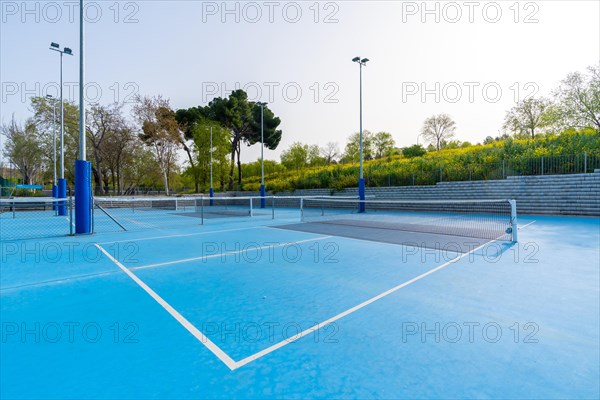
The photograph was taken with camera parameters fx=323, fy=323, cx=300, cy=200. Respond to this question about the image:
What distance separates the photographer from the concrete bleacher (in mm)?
15727

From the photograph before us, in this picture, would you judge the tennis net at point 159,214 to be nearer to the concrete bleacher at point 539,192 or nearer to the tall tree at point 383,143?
the concrete bleacher at point 539,192

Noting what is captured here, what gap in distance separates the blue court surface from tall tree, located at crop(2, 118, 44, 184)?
1523 inches

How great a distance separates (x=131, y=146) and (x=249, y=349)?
40.3 meters

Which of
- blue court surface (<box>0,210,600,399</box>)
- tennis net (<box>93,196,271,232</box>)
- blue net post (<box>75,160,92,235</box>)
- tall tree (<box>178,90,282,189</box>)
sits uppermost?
tall tree (<box>178,90,282,189</box>)

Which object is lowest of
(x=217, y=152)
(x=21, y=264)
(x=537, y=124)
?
(x=21, y=264)

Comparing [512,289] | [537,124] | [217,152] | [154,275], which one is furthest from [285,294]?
[537,124]

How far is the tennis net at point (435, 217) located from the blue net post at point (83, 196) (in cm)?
882

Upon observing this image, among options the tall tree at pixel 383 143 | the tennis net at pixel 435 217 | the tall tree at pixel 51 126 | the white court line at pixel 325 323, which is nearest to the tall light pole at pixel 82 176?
the tennis net at pixel 435 217

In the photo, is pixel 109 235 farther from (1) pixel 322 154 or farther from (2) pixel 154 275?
(1) pixel 322 154

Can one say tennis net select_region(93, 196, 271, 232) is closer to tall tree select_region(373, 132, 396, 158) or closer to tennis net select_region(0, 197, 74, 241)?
tennis net select_region(0, 197, 74, 241)

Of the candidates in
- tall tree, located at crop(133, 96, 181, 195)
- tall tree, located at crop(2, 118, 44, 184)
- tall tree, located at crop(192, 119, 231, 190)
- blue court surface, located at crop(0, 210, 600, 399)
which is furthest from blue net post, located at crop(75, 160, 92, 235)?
tall tree, located at crop(2, 118, 44, 184)

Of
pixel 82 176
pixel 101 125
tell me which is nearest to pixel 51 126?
pixel 101 125

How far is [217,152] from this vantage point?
37.8 meters

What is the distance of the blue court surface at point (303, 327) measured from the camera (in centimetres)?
251
